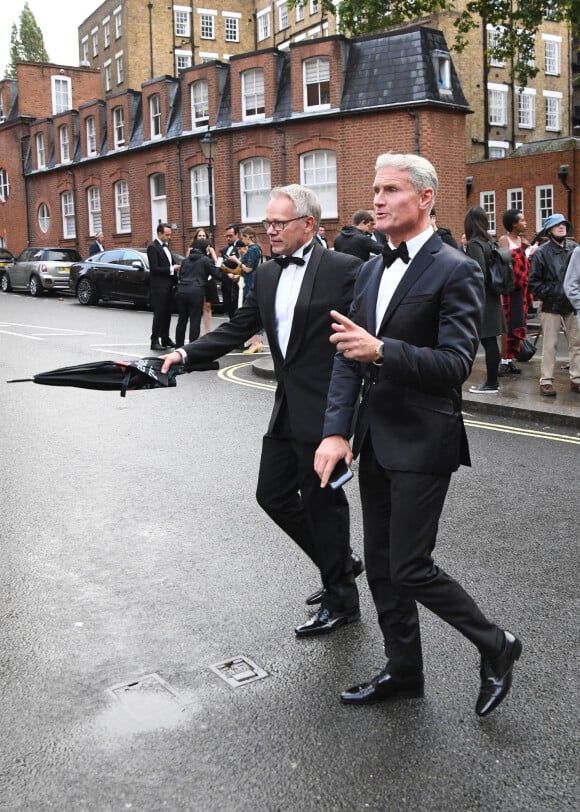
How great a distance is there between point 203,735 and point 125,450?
4977 mm

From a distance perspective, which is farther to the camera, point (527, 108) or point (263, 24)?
point (263, 24)

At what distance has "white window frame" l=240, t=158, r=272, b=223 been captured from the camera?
3303cm

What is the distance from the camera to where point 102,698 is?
11.7ft

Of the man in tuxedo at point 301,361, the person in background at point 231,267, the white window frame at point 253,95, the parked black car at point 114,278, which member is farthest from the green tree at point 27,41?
the man in tuxedo at point 301,361

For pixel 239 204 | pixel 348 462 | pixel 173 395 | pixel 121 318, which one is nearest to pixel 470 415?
pixel 173 395

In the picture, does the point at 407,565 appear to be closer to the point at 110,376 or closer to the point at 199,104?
Answer: the point at 110,376

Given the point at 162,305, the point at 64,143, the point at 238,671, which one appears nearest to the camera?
the point at 238,671

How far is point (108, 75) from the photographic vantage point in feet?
196

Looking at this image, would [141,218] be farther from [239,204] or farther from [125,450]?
[125,450]

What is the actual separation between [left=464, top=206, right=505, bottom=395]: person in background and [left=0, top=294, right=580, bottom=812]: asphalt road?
9.03 ft

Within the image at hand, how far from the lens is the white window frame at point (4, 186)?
159 feet

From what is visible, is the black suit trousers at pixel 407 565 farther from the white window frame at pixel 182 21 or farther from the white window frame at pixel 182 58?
the white window frame at pixel 182 21

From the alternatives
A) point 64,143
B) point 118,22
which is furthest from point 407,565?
point 118,22

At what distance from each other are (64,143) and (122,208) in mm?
6881
